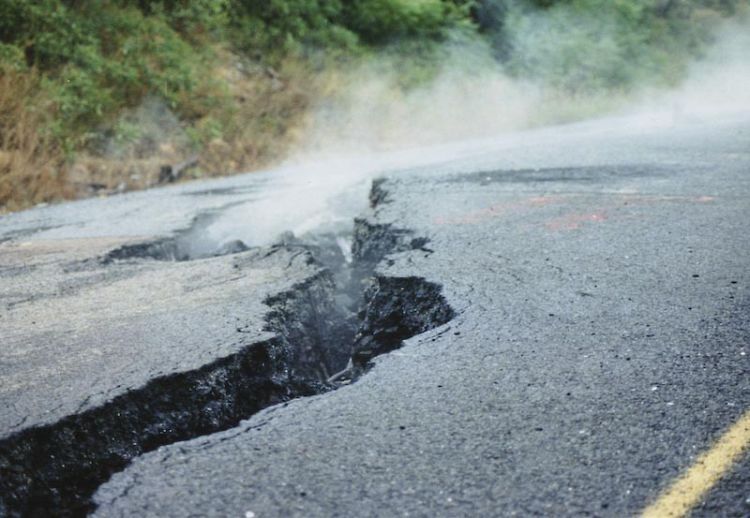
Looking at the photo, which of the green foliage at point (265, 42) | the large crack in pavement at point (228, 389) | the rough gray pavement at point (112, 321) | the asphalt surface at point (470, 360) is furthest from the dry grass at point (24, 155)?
the large crack in pavement at point (228, 389)

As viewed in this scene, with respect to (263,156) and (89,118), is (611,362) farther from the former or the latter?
(263,156)

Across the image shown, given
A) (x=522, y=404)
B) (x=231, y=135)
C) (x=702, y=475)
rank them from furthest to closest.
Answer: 1. (x=231, y=135)
2. (x=522, y=404)
3. (x=702, y=475)

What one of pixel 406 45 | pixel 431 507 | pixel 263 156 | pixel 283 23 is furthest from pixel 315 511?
pixel 406 45

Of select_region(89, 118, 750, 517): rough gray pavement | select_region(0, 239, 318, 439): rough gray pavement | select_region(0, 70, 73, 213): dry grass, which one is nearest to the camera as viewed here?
select_region(89, 118, 750, 517): rough gray pavement

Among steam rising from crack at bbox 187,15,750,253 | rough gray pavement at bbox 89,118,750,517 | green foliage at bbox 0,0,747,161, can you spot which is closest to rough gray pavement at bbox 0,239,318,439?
rough gray pavement at bbox 89,118,750,517

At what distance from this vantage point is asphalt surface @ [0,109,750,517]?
6.13 feet

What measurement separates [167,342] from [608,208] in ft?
10.8

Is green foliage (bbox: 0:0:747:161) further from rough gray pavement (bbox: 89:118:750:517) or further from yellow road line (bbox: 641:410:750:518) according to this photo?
yellow road line (bbox: 641:410:750:518)

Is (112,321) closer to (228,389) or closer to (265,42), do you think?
(228,389)

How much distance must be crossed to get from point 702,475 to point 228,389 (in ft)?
5.06

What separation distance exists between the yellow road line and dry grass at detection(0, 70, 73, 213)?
25.6 feet

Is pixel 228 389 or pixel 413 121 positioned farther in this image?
pixel 413 121

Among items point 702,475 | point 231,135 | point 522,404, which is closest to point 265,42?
point 231,135

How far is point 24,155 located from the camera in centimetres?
870
